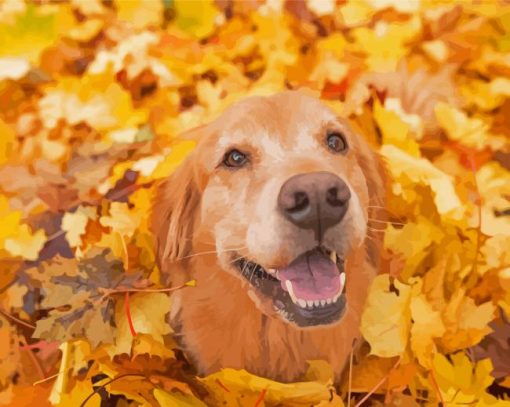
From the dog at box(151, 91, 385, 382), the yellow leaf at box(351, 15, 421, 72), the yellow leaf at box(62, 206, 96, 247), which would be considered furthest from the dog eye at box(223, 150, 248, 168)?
the yellow leaf at box(351, 15, 421, 72)

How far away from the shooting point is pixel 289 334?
1.62m

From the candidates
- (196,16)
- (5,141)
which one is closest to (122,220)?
(5,141)

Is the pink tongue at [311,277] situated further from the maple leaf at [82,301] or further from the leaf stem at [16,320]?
the leaf stem at [16,320]

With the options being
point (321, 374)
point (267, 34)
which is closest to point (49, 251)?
point (321, 374)

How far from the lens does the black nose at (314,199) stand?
1.31 metres

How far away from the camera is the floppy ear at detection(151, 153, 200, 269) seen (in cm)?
168

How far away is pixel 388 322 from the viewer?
4.71 ft

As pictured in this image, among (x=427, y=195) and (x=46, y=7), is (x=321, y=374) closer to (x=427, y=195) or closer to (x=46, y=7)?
(x=427, y=195)

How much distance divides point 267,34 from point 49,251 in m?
1.51

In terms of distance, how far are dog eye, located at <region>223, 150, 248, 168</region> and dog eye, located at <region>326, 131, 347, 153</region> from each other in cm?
25

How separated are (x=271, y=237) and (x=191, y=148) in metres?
0.59

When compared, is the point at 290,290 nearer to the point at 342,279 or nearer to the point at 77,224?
the point at 342,279

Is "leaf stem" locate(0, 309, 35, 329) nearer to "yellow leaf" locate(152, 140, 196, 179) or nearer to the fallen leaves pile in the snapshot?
the fallen leaves pile

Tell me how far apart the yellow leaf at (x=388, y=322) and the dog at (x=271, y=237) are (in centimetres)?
8
